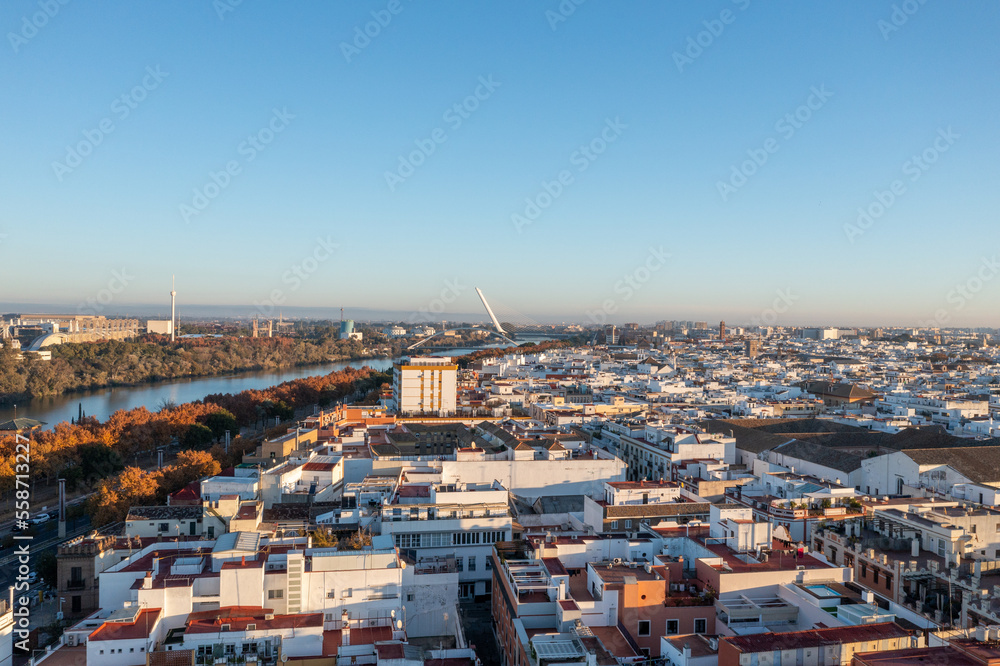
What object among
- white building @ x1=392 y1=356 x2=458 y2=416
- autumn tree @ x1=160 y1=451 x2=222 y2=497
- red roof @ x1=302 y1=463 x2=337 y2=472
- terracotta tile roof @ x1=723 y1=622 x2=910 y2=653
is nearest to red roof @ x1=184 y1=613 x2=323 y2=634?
terracotta tile roof @ x1=723 y1=622 x2=910 y2=653

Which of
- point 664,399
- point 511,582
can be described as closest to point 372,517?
point 511,582

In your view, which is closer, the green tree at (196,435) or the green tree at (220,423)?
the green tree at (196,435)

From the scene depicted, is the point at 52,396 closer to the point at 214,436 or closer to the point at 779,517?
the point at 214,436

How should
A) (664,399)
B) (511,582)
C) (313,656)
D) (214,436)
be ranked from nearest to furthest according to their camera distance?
(313,656), (511,582), (214,436), (664,399)

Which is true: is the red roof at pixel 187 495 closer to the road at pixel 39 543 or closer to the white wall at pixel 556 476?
the road at pixel 39 543

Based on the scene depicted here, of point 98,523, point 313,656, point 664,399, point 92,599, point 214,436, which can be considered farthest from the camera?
point 664,399

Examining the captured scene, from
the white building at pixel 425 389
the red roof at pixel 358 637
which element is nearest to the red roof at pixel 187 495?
the red roof at pixel 358 637

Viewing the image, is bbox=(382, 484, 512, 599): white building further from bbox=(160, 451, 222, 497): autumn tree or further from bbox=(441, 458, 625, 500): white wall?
bbox=(160, 451, 222, 497): autumn tree
